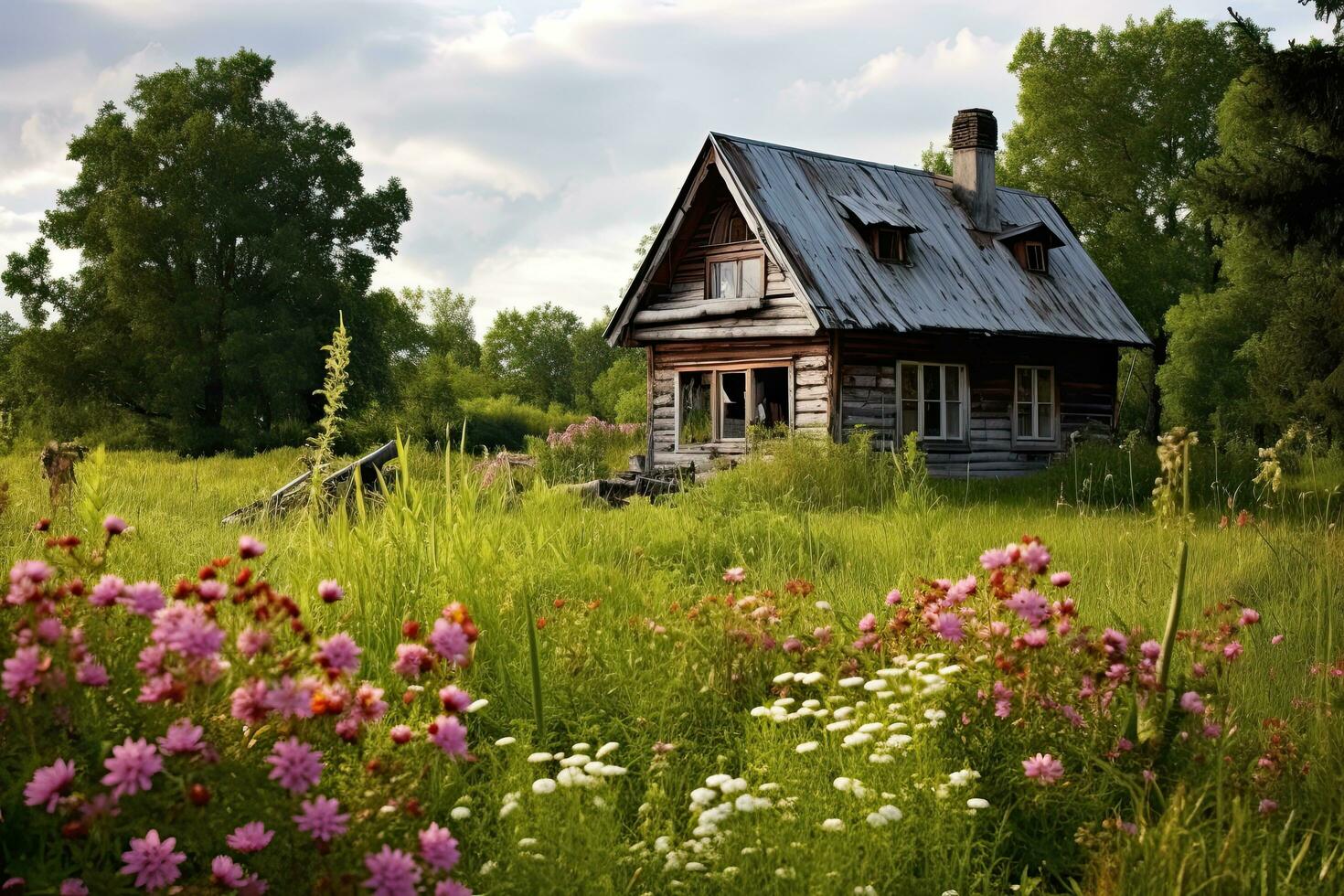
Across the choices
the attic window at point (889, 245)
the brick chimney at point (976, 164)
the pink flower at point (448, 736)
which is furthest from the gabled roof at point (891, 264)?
the pink flower at point (448, 736)

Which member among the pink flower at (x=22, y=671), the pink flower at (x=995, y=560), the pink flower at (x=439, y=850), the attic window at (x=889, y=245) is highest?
the attic window at (x=889, y=245)

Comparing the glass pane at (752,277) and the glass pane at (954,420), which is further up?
the glass pane at (752,277)

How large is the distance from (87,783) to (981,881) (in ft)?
8.25

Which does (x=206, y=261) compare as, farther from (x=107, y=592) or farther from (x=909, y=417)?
(x=107, y=592)

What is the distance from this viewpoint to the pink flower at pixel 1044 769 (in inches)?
134

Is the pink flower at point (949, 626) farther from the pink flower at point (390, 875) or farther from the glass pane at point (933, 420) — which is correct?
the glass pane at point (933, 420)

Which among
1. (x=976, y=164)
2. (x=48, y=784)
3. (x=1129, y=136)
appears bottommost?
(x=48, y=784)

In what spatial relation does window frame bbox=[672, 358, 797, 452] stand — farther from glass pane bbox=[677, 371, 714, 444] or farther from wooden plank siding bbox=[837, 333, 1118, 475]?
wooden plank siding bbox=[837, 333, 1118, 475]

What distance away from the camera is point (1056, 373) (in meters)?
21.3

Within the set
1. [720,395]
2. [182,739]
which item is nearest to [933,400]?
[720,395]

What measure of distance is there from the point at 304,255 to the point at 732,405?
15.0 meters

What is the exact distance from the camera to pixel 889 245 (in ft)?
62.1

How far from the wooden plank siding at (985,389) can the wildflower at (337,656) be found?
15.3m

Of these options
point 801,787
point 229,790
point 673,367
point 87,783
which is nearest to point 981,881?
point 801,787
